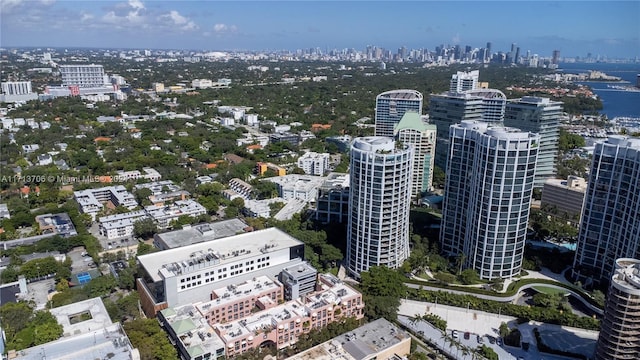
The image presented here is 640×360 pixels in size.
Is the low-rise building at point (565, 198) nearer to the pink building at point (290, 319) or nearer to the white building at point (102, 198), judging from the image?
the pink building at point (290, 319)

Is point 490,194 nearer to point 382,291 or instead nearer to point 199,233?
point 382,291

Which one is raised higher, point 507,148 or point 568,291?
point 507,148

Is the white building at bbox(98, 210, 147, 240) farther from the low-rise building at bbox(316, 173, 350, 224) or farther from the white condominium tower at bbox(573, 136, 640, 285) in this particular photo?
the white condominium tower at bbox(573, 136, 640, 285)

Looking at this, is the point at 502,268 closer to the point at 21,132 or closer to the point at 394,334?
the point at 394,334

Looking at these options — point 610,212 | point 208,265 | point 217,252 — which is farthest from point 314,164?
point 610,212

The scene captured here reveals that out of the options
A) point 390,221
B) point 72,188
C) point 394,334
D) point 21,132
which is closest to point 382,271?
point 390,221

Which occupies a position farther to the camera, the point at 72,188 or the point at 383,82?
the point at 383,82

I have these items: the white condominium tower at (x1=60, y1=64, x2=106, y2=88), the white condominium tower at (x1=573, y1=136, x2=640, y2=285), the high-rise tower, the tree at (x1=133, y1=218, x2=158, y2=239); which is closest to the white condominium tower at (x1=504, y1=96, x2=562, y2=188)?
the high-rise tower

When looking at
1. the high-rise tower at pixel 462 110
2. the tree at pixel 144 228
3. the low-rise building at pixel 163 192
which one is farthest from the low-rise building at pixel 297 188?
the high-rise tower at pixel 462 110
